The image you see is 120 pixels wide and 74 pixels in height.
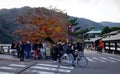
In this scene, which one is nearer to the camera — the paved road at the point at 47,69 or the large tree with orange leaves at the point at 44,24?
the paved road at the point at 47,69

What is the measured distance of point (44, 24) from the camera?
152 feet

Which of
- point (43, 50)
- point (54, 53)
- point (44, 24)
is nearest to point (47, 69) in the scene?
point (54, 53)

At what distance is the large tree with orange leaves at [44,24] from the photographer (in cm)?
4528

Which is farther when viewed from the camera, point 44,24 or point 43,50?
point 44,24

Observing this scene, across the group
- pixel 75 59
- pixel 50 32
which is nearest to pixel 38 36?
A: pixel 50 32

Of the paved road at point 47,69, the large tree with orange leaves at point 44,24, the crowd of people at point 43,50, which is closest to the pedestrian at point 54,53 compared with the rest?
the crowd of people at point 43,50

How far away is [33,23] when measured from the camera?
4759cm

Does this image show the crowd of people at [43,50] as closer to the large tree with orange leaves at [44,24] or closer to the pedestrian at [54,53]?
the pedestrian at [54,53]

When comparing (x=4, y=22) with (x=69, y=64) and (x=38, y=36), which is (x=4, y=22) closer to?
(x=38, y=36)

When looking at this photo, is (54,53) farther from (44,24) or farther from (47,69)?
(44,24)

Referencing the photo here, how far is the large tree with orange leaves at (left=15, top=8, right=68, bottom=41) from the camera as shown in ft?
149

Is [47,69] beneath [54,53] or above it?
beneath

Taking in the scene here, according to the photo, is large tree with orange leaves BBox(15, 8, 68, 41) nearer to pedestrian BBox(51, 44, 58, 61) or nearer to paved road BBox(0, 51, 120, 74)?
pedestrian BBox(51, 44, 58, 61)

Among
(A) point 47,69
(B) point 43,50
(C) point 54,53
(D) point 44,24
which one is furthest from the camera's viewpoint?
(D) point 44,24
